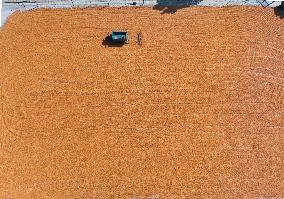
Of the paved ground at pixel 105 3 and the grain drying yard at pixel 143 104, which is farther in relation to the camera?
the paved ground at pixel 105 3

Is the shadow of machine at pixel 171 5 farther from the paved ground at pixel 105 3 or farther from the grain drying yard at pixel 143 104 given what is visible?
the grain drying yard at pixel 143 104

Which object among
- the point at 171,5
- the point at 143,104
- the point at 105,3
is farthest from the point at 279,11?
the point at 143,104

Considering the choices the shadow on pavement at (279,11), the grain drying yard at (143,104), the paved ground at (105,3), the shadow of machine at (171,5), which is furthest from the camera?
the paved ground at (105,3)

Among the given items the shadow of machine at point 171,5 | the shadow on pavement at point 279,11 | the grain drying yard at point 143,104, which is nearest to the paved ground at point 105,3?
the shadow of machine at point 171,5

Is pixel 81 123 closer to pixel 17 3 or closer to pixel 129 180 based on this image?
pixel 129 180

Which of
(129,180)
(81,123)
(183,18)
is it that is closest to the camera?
(129,180)

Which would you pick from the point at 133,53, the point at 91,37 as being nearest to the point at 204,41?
the point at 133,53

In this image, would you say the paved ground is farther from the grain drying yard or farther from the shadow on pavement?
the grain drying yard

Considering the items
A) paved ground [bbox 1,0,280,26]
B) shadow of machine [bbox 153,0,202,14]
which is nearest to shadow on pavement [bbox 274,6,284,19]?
paved ground [bbox 1,0,280,26]
